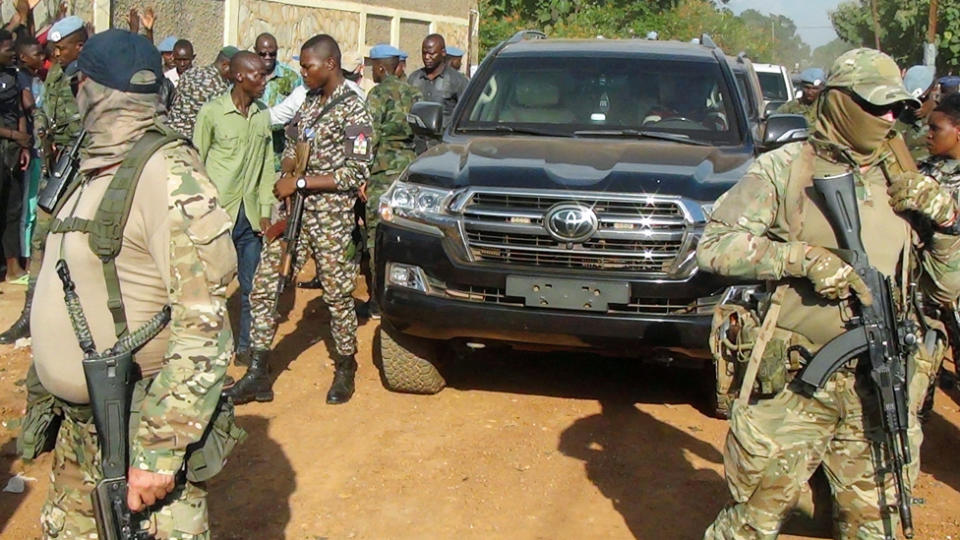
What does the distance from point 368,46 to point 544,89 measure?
1167 cm

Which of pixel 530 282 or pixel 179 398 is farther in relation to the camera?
pixel 530 282

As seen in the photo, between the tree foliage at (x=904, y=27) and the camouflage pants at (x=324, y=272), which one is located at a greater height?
the tree foliage at (x=904, y=27)

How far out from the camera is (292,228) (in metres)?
6.29

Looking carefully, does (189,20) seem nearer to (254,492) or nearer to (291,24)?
(291,24)

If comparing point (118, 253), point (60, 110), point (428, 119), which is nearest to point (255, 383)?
point (428, 119)

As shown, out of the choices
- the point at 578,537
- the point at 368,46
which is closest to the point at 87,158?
the point at 578,537

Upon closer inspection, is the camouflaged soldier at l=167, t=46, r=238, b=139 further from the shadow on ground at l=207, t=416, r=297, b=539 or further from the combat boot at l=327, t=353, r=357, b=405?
the shadow on ground at l=207, t=416, r=297, b=539

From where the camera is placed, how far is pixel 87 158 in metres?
3.00

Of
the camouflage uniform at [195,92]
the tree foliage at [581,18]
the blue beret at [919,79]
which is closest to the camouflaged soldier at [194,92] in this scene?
the camouflage uniform at [195,92]

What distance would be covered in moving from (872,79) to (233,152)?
13.6 feet

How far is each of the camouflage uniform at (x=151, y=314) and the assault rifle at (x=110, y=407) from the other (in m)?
0.04

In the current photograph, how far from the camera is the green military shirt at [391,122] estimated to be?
805 cm

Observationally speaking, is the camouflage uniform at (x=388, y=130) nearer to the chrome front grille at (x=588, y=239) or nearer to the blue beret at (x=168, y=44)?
the chrome front grille at (x=588, y=239)

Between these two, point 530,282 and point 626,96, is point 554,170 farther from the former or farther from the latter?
point 626,96
